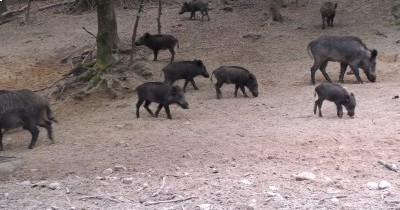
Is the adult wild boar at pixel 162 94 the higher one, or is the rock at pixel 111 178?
the rock at pixel 111 178

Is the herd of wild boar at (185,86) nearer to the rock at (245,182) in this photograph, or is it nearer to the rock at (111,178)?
the rock at (111,178)

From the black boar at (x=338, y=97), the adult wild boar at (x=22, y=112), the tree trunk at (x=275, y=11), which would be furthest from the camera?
the tree trunk at (x=275, y=11)

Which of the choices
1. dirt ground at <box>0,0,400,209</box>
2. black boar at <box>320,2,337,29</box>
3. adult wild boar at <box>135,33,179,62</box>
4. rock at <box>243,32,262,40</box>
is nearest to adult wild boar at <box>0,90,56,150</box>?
dirt ground at <box>0,0,400,209</box>

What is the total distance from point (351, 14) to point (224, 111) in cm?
1023

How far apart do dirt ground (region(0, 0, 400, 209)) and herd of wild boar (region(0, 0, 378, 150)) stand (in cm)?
28

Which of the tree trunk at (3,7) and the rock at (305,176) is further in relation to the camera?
the tree trunk at (3,7)

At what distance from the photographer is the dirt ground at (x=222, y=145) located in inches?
267

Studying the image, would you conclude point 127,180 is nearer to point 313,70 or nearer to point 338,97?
point 338,97

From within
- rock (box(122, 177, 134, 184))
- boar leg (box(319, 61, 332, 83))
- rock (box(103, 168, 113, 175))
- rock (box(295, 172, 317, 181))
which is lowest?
boar leg (box(319, 61, 332, 83))

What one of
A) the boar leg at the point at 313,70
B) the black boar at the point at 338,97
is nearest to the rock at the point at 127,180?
the black boar at the point at 338,97

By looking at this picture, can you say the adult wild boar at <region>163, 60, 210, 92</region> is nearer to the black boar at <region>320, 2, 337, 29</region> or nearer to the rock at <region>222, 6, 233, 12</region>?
the black boar at <region>320, 2, 337, 29</region>

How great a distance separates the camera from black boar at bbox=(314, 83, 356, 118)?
10.2 m

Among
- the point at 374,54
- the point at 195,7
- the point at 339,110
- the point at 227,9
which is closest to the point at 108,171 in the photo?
the point at 339,110

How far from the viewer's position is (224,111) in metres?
11.5
